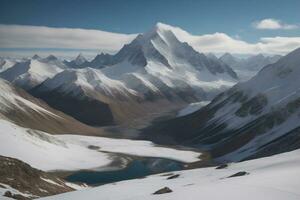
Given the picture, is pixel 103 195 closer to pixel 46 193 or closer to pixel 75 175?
pixel 46 193

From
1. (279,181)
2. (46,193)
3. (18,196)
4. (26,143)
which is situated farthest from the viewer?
(26,143)

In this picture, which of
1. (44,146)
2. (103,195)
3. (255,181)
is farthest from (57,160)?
(255,181)

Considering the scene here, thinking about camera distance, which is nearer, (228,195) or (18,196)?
(228,195)

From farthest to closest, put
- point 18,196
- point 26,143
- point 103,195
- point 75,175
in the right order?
point 26,143 → point 75,175 → point 18,196 → point 103,195

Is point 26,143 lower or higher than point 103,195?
higher

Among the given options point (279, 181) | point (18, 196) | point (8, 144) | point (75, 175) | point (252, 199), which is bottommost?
point (252, 199)

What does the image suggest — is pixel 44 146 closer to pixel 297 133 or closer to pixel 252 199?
pixel 297 133

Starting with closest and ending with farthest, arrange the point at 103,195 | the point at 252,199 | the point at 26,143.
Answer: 1. the point at 252,199
2. the point at 103,195
3. the point at 26,143

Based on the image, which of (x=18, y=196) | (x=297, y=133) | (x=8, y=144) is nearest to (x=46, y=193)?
(x=18, y=196)

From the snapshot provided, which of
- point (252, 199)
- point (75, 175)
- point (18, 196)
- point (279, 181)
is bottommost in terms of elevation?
point (252, 199)
